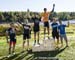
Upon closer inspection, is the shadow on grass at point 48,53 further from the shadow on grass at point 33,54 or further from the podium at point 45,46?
the podium at point 45,46

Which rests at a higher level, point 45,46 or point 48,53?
point 45,46

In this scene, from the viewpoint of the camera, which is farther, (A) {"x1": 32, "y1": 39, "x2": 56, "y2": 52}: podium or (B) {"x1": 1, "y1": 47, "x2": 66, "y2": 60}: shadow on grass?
(A) {"x1": 32, "y1": 39, "x2": 56, "y2": 52}: podium

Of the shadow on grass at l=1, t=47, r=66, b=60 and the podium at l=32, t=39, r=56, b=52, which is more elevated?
the podium at l=32, t=39, r=56, b=52

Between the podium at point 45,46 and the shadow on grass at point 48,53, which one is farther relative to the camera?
the podium at point 45,46

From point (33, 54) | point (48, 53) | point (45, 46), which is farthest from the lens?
point (45, 46)

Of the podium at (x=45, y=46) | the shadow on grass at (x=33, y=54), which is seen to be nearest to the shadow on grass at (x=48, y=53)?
the shadow on grass at (x=33, y=54)

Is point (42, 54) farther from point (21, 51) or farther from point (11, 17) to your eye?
point (11, 17)

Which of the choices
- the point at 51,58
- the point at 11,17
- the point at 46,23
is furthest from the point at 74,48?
the point at 11,17

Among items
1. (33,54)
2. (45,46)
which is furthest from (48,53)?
(33,54)

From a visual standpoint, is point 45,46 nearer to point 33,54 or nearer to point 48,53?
point 48,53

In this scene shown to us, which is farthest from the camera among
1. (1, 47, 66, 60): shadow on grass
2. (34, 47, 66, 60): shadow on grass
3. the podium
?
the podium

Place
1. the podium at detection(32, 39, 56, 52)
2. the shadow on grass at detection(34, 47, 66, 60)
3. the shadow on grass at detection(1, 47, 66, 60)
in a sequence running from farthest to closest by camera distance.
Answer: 1. the podium at detection(32, 39, 56, 52)
2. the shadow on grass at detection(34, 47, 66, 60)
3. the shadow on grass at detection(1, 47, 66, 60)

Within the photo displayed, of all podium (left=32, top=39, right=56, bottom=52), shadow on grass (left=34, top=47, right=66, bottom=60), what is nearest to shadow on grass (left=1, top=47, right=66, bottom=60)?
shadow on grass (left=34, top=47, right=66, bottom=60)

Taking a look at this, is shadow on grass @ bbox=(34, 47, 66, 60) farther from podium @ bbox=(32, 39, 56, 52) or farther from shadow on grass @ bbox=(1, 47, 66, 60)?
podium @ bbox=(32, 39, 56, 52)
